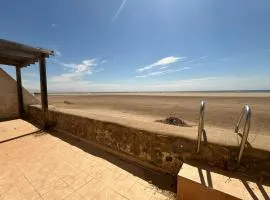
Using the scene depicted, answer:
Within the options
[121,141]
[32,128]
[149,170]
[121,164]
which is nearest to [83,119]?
[121,141]

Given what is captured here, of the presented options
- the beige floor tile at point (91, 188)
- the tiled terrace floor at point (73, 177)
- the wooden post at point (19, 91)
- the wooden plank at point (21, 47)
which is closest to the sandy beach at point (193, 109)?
the wooden post at point (19, 91)

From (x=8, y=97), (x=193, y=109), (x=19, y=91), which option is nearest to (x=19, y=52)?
(x=19, y=91)

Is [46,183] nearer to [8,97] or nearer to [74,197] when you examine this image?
[74,197]

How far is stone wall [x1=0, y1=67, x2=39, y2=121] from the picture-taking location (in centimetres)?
749

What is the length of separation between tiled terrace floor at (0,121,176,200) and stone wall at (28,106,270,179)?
0.22 m

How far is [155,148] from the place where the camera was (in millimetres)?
2783

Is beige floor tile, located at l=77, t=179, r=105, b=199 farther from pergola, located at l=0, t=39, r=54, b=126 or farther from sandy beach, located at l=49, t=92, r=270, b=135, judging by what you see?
sandy beach, located at l=49, t=92, r=270, b=135

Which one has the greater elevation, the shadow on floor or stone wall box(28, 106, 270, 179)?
stone wall box(28, 106, 270, 179)

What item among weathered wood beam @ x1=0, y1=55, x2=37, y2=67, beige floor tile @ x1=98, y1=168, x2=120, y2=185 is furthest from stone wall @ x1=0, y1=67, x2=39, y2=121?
beige floor tile @ x1=98, y1=168, x2=120, y2=185

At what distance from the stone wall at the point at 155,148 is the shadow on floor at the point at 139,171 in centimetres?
11

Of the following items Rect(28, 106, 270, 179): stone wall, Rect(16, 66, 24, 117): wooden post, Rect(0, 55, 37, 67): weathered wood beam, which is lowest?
Rect(28, 106, 270, 179): stone wall

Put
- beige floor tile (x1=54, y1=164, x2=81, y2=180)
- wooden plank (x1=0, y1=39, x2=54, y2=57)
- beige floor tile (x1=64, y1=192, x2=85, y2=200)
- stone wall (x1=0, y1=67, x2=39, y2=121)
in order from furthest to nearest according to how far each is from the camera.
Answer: stone wall (x1=0, y1=67, x2=39, y2=121) → wooden plank (x1=0, y1=39, x2=54, y2=57) → beige floor tile (x1=54, y1=164, x2=81, y2=180) → beige floor tile (x1=64, y1=192, x2=85, y2=200)

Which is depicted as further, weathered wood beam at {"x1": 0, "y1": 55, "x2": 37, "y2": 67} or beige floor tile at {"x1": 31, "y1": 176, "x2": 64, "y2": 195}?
weathered wood beam at {"x1": 0, "y1": 55, "x2": 37, "y2": 67}

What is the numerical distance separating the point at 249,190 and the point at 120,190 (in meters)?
1.74
